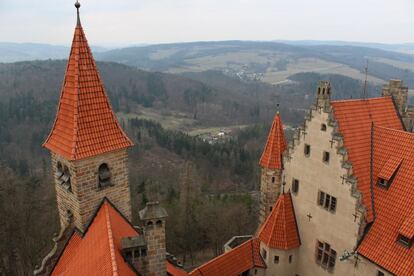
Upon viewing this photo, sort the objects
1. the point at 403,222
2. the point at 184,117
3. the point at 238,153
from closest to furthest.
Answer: the point at 403,222, the point at 238,153, the point at 184,117

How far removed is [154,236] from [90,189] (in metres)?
5.50

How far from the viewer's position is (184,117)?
190375 mm

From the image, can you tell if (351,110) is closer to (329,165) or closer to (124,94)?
(329,165)

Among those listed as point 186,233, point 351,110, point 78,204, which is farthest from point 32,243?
point 351,110

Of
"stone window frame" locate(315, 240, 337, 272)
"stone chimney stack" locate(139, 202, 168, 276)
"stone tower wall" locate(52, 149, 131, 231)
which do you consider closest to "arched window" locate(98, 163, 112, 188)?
"stone tower wall" locate(52, 149, 131, 231)

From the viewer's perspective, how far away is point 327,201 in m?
21.8

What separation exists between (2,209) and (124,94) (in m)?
170

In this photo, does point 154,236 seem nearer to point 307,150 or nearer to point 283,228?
point 283,228

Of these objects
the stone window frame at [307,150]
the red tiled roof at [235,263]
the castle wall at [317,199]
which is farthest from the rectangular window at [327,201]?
the red tiled roof at [235,263]

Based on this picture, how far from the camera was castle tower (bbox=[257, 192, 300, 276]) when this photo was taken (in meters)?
23.8

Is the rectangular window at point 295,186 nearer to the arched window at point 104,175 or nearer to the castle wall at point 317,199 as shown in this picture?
the castle wall at point 317,199

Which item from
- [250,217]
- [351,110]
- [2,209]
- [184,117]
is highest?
[351,110]

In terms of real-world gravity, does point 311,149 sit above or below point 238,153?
above

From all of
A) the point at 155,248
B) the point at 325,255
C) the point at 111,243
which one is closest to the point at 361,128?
the point at 325,255
